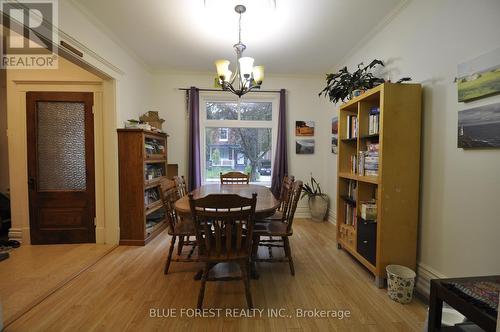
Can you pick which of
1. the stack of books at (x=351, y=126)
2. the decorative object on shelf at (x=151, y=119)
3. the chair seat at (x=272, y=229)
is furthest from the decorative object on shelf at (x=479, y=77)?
the decorative object on shelf at (x=151, y=119)

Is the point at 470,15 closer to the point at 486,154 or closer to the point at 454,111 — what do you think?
the point at 454,111

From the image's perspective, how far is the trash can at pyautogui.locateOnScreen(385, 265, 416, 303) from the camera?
5.86 ft

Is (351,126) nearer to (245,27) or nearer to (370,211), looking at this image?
(370,211)

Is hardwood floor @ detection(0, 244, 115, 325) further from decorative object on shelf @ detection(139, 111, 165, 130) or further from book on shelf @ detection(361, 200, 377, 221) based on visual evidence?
book on shelf @ detection(361, 200, 377, 221)

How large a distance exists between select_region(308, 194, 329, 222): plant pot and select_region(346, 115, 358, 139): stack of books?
160 centimetres

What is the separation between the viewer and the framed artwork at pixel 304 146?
4.20 m

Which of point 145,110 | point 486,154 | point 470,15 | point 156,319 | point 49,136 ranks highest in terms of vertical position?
point 470,15

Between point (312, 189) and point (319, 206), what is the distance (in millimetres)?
358

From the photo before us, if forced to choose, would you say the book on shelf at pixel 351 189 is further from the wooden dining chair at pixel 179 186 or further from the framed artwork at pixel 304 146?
the wooden dining chair at pixel 179 186

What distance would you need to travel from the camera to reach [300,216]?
424 centimetres

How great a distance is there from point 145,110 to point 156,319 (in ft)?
10.4

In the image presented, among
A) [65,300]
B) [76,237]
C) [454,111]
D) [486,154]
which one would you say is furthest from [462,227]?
[76,237]

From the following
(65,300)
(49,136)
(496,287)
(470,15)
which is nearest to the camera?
(496,287)

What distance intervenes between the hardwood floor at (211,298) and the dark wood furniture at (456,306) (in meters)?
0.50
